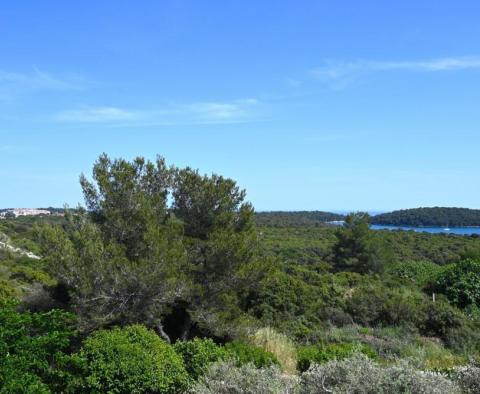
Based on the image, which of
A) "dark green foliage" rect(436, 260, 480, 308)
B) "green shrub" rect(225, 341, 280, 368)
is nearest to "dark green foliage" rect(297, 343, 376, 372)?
"green shrub" rect(225, 341, 280, 368)

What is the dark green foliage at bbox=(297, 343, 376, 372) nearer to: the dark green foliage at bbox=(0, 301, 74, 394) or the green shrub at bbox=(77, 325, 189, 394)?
the green shrub at bbox=(77, 325, 189, 394)

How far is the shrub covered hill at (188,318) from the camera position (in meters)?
5.67

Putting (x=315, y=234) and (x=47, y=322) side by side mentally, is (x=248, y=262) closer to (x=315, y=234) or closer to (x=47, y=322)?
(x=47, y=322)

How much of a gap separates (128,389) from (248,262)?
11.4 feet

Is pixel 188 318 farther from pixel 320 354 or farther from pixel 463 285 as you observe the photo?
pixel 463 285

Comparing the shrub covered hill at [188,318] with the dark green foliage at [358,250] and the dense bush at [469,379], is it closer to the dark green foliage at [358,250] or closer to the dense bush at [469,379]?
the dense bush at [469,379]

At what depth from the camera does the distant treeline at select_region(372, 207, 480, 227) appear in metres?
89.0

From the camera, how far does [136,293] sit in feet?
26.0

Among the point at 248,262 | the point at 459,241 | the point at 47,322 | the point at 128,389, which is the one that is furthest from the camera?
the point at 459,241

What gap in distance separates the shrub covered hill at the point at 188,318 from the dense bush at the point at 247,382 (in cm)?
2

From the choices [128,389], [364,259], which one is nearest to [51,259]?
[128,389]

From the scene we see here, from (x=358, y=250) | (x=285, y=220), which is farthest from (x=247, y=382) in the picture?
(x=285, y=220)

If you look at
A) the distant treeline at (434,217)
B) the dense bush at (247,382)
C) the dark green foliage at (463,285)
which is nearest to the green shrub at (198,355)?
the dense bush at (247,382)

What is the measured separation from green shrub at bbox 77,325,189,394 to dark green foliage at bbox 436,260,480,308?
12849 millimetres
